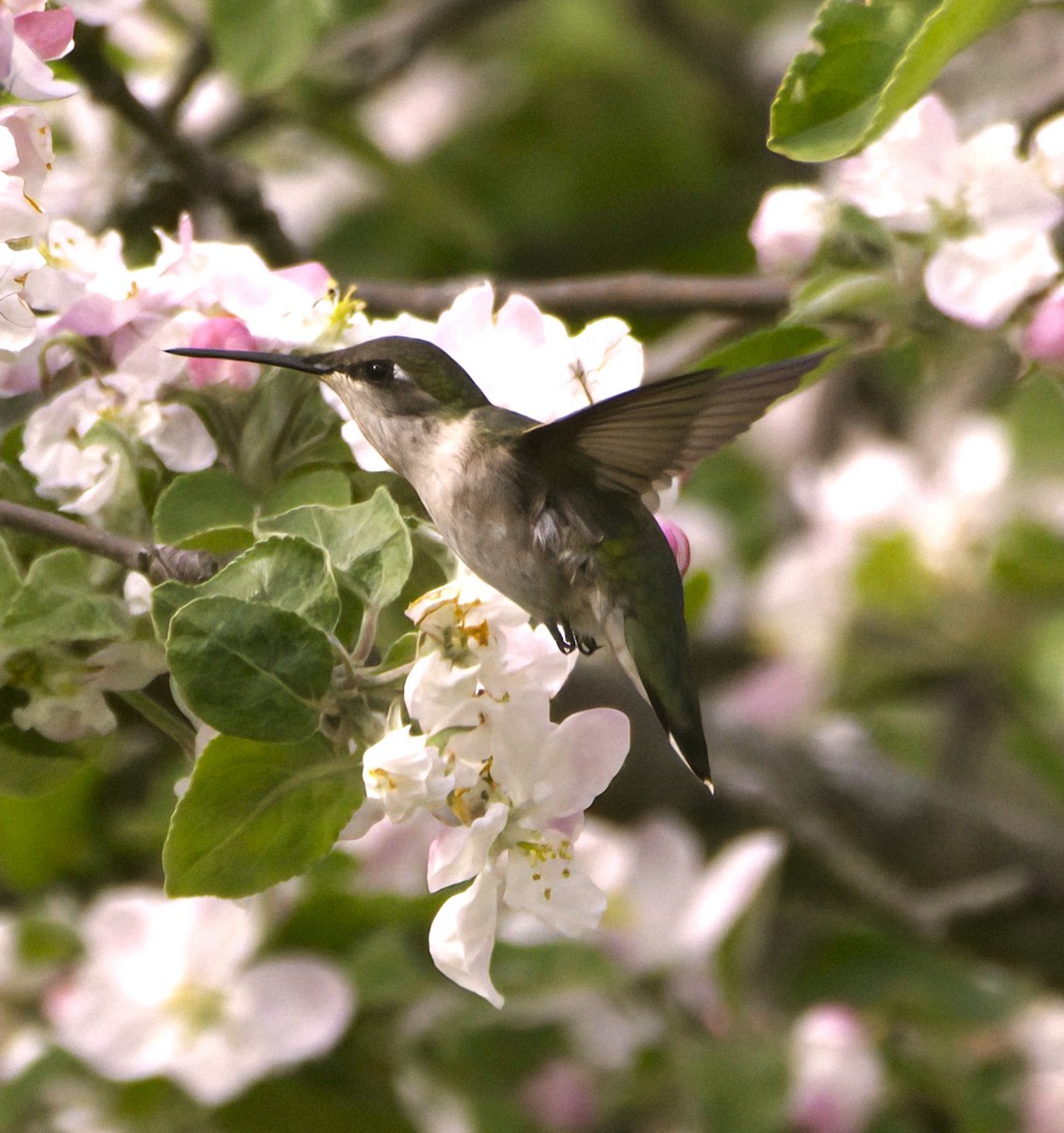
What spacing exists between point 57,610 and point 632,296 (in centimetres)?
61

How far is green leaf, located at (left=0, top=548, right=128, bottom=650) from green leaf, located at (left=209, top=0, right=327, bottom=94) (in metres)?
0.70

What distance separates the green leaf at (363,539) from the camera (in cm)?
78

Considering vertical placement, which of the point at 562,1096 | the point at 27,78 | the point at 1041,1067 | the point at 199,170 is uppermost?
the point at 27,78

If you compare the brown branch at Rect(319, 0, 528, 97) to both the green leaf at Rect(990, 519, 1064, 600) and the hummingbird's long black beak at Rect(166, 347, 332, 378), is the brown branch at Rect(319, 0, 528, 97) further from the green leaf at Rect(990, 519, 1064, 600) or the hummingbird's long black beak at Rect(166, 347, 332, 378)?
the hummingbird's long black beak at Rect(166, 347, 332, 378)

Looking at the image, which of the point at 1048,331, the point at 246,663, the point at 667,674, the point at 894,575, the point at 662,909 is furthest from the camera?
the point at 894,575

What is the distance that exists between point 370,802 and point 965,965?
124 centimetres

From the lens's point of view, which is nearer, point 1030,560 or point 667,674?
point 667,674

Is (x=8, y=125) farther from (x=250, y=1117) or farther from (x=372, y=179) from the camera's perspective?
(x=372, y=179)

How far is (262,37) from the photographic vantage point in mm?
1411

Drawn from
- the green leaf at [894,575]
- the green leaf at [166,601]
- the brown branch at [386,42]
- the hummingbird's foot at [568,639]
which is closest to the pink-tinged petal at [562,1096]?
the green leaf at [894,575]

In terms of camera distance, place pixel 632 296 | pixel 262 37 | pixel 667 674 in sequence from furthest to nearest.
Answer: pixel 262 37 → pixel 632 296 → pixel 667 674

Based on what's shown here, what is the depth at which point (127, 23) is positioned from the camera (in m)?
1.96

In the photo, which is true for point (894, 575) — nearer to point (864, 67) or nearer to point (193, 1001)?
point (193, 1001)

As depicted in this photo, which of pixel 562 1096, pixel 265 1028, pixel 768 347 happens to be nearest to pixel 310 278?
pixel 768 347
